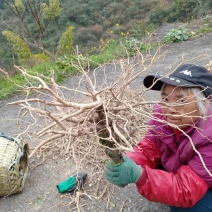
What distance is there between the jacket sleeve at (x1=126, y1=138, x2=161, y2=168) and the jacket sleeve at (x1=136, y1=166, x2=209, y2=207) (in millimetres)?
307

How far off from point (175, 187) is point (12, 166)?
1144 mm

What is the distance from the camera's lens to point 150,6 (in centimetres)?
1967

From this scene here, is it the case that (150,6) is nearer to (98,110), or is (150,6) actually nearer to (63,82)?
(63,82)

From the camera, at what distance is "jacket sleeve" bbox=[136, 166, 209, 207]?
134cm

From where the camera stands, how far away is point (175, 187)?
1.35m

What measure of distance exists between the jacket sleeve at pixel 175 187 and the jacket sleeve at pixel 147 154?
0.31m

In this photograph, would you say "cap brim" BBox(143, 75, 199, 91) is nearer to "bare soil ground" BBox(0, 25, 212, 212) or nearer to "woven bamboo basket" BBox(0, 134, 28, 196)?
"bare soil ground" BBox(0, 25, 212, 212)

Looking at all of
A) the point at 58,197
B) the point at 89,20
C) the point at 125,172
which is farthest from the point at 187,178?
the point at 89,20

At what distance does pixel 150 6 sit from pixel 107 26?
3061 millimetres

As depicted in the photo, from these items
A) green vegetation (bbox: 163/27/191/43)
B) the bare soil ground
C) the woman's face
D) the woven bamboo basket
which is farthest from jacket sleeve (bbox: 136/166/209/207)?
green vegetation (bbox: 163/27/191/43)

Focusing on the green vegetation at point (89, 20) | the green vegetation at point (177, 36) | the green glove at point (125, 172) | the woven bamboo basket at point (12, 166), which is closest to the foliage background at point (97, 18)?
the green vegetation at point (89, 20)

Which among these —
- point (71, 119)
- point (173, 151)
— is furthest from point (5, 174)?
point (173, 151)

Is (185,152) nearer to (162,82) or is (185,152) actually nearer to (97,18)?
(162,82)

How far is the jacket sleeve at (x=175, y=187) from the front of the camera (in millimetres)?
1338
